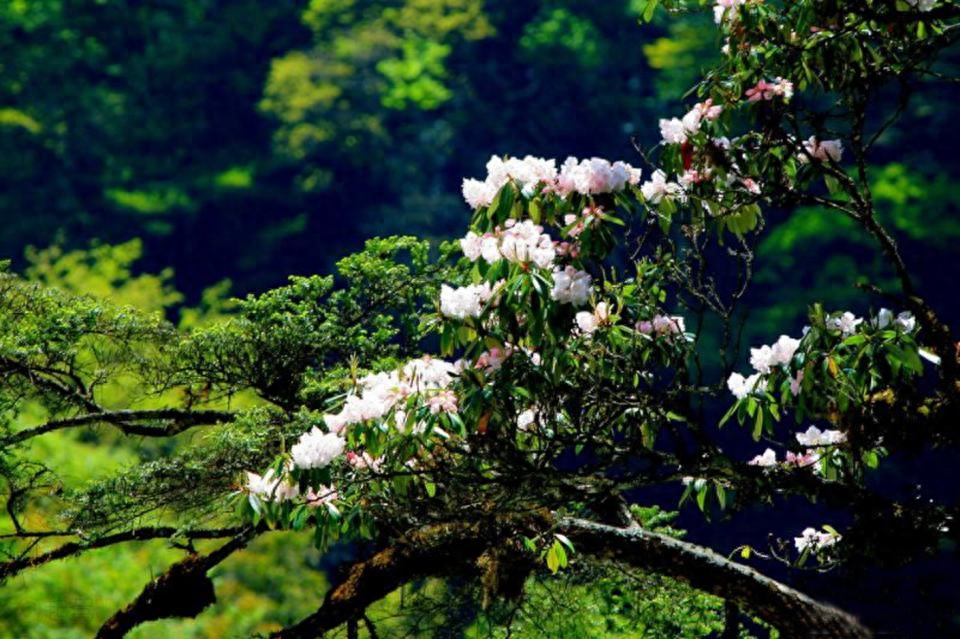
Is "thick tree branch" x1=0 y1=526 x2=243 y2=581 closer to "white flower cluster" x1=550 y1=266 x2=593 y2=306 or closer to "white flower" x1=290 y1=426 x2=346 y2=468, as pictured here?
"white flower" x1=290 y1=426 x2=346 y2=468

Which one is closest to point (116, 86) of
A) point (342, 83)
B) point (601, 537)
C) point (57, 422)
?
point (342, 83)

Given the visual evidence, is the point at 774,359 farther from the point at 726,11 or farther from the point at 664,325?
the point at 726,11

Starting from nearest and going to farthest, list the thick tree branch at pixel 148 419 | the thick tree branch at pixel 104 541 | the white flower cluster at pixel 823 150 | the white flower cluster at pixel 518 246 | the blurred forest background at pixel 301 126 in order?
the white flower cluster at pixel 518 246 < the white flower cluster at pixel 823 150 < the thick tree branch at pixel 104 541 < the thick tree branch at pixel 148 419 < the blurred forest background at pixel 301 126

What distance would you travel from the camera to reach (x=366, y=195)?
15.0 metres

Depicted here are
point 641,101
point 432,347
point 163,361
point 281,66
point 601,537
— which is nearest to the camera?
point 601,537

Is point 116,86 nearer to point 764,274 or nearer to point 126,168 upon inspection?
point 126,168

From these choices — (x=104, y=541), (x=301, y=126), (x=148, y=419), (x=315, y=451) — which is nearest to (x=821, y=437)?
(x=315, y=451)

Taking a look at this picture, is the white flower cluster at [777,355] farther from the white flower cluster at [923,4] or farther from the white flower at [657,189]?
the white flower cluster at [923,4]

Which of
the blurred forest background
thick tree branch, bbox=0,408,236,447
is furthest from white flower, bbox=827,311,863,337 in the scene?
the blurred forest background

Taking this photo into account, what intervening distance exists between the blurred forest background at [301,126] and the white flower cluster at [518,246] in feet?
38.0

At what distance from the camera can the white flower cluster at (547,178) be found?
203 cm

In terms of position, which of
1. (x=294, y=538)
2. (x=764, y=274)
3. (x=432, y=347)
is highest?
(x=764, y=274)

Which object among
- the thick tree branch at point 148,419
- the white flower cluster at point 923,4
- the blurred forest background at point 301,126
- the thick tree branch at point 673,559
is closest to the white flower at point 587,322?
the thick tree branch at point 673,559

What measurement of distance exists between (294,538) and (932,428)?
342 inches
